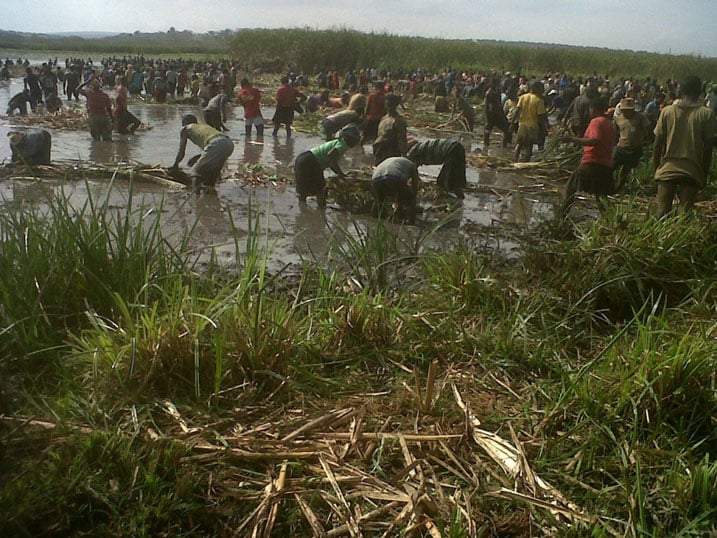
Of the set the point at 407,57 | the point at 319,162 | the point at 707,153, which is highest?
the point at 407,57

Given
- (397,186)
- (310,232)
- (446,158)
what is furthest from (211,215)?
(446,158)

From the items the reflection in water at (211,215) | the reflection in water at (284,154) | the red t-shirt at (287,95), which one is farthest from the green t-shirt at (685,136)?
the red t-shirt at (287,95)

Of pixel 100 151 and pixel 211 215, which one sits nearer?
pixel 211 215

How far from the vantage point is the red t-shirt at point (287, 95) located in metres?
14.7

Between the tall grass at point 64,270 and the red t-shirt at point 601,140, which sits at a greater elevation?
the red t-shirt at point 601,140

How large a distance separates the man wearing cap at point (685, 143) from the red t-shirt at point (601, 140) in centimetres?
96

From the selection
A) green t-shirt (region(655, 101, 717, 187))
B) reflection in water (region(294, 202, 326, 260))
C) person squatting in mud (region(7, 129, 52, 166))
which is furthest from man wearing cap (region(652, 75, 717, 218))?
person squatting in mud (region(7, 129, 52, 166))

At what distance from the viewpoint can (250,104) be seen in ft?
47.4

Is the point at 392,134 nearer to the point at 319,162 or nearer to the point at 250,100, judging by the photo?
the point at 319,162

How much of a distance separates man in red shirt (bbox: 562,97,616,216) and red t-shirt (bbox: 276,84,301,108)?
8449mm

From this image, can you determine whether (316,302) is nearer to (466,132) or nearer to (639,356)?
(639,356)

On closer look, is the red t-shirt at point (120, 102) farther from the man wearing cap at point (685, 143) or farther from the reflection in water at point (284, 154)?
the man wearing cap at point (685, 143)

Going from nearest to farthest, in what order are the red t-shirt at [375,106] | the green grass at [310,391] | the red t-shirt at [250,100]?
the green grass at [310,391]
the red t-shirt at [375,106]
the red t-shirt at [250,100]

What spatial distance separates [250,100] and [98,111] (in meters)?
3.10
